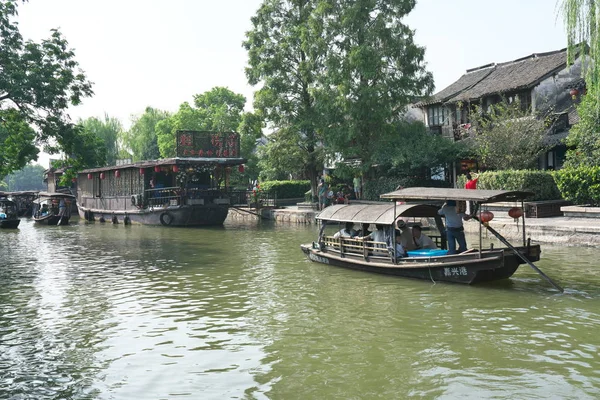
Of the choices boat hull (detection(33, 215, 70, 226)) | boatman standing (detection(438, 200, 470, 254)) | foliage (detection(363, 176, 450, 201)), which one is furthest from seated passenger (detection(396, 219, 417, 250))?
boat hull (detection(33, 215, 70, 226))

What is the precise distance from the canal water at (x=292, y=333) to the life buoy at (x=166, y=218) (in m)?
12.7

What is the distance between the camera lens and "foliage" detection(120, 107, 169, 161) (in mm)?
59881

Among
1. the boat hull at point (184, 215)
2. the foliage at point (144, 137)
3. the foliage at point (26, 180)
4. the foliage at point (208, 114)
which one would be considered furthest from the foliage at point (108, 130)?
the foliage at point (26, 180)

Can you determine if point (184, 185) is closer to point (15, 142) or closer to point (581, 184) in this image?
point (15, 142)

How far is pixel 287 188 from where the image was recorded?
3903cm

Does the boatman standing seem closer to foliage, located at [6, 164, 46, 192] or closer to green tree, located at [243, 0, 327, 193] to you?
green tree, located at [243, 0, 327, 193]

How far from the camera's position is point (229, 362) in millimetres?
7664

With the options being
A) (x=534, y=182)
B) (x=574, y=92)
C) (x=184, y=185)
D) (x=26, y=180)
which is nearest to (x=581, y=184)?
(x=534, y=182)

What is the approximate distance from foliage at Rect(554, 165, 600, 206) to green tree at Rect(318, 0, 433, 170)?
10.3 meters

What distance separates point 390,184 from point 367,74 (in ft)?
18.0

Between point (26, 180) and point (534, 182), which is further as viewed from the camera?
point (26, 180)

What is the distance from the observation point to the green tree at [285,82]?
103 ft

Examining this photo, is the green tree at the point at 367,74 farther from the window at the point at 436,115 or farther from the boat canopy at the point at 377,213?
the boat canopy at the point at 377,213

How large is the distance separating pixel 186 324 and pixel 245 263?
6640mm
